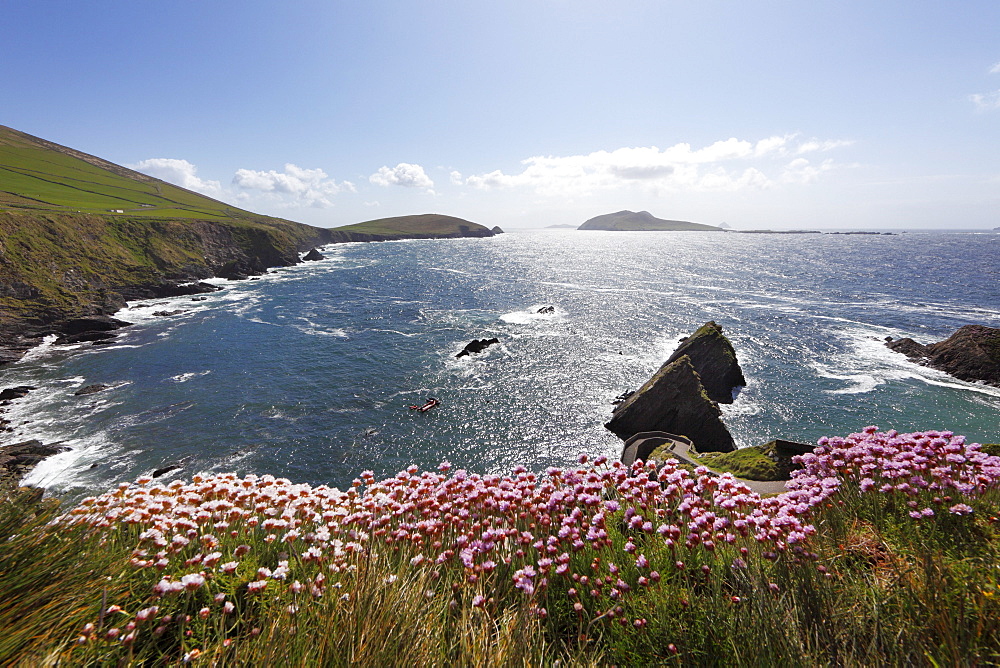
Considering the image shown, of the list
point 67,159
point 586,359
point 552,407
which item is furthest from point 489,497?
point 67,159

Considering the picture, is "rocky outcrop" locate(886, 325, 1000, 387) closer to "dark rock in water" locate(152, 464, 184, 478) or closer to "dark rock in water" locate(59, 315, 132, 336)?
"dark rock in water" locate(152, 464, 184, 478)

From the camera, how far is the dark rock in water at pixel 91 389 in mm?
29750

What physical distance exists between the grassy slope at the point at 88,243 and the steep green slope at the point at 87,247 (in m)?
0.15

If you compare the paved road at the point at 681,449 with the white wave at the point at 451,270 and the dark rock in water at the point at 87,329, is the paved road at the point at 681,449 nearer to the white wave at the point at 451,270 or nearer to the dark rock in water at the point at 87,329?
the dark rock in water at the point at 87,329

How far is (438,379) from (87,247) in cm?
6712

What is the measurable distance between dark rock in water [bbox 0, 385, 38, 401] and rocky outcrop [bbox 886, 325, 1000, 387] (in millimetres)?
74556

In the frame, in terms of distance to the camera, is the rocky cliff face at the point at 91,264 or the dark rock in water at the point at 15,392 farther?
the rocky cliff face at the point at 91,264

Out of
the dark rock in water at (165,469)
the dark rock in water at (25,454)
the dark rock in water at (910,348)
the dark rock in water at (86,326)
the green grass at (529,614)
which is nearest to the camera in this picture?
the green grass at (529,614)

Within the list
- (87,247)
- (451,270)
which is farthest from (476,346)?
(87,247)

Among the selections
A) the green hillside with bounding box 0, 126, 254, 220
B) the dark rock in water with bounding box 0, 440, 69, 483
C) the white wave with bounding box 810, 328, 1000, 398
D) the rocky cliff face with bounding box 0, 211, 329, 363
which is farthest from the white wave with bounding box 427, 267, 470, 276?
the dark rock in water with bounding box 0, 440, 69, 483

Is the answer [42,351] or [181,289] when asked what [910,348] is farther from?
[181,289]

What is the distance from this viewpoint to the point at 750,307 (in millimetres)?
60500

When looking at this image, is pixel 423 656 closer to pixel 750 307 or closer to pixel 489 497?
pixel 489 497

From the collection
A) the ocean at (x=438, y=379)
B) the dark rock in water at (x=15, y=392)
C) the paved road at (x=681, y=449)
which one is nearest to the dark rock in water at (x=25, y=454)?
the ocean at (x=438, y=379)
